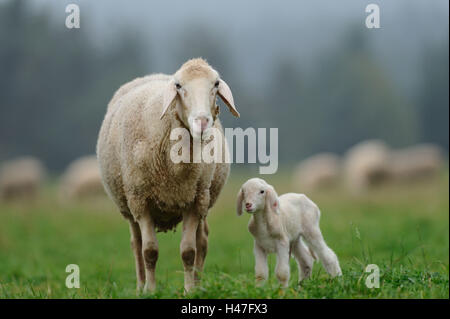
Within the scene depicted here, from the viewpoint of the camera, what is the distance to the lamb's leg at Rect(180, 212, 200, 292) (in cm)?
551

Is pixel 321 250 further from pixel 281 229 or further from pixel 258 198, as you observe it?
pixel 258 198

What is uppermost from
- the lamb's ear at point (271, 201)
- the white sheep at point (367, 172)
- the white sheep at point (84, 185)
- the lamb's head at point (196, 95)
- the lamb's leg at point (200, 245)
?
the white sheep at point (367, 172)

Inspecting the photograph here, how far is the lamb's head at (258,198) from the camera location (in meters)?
5.21

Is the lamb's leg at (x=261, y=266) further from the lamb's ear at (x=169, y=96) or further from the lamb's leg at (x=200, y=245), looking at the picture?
the lamb's ear at (x=169, y=96)

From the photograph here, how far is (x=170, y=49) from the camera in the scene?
7169 centimetres

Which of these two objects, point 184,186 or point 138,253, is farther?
point 138,253

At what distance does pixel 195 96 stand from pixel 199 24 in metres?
62.4

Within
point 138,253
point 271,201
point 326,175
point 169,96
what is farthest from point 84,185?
point 169,96

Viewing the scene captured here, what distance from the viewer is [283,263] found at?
5.29 metres

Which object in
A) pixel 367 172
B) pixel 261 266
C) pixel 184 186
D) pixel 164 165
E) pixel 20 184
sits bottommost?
pixel 261 266

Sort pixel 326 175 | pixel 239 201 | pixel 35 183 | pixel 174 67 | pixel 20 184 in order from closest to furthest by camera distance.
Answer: pixel 239 201
pixel 20 184
pixel 35 183
pixel 326 175
pixel 174 67

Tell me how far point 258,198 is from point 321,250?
0.80m

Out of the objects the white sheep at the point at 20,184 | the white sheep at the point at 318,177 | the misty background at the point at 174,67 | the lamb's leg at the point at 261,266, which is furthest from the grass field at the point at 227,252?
the misty background at the point at 174,67
